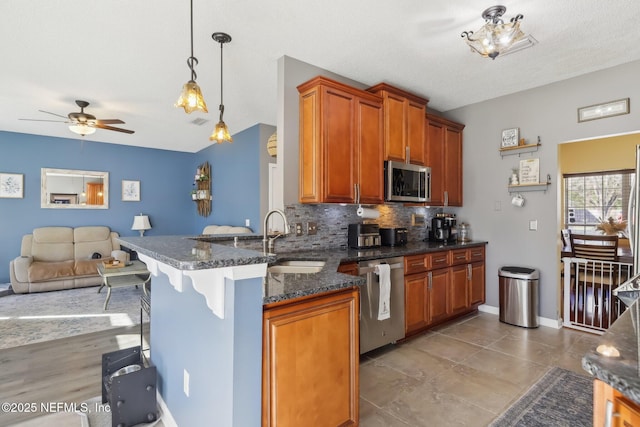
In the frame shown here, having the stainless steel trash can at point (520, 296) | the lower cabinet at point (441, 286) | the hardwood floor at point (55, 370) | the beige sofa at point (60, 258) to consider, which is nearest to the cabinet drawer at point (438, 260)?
the lower cabinet at point (441, 286)

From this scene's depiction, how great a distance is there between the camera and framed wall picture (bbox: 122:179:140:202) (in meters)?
6.68

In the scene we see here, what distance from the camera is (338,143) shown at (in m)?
2.94

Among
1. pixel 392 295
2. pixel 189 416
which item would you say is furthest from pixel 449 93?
pixel 189 416

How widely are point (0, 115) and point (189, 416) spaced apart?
5.65m

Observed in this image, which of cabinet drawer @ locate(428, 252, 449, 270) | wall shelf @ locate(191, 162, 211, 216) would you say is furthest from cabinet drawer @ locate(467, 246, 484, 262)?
wall shelf @ locate(191, 162, 211, 216)

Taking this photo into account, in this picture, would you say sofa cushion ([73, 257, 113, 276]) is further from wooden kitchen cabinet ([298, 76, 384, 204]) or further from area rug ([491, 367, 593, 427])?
area rug ([491, 367, 593, 427])

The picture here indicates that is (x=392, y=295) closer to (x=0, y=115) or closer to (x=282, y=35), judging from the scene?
(x=282, y=35)

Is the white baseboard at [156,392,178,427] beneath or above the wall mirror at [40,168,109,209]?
beneath

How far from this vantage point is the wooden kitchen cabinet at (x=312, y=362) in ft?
4.49

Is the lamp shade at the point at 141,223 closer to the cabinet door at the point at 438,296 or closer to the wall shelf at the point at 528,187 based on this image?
the cabinet door at the point at 438,296

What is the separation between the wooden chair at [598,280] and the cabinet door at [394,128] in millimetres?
2416

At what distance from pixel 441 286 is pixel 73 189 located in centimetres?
674

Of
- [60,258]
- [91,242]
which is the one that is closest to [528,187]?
[91,242]

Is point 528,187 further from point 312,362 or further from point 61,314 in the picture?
point 61,314
